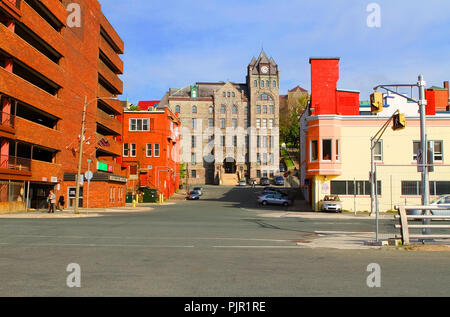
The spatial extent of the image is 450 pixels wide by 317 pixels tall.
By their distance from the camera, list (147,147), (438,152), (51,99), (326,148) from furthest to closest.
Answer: (147,147), (326,148), (438,152), (51,99)

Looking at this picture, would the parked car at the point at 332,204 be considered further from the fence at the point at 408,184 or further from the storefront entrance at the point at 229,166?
the storefront entrance at the point at 229,166

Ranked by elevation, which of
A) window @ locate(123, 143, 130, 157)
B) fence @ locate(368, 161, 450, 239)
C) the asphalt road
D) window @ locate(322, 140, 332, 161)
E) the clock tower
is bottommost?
the asphalt road

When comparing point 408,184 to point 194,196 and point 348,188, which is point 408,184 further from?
point 194,196

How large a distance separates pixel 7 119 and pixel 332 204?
88.1ft

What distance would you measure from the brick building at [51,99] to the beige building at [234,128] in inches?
1826

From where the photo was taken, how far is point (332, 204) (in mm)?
37875

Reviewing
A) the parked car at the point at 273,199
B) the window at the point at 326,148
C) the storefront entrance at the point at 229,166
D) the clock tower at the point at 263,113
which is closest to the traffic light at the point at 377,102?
the window at the point at 326,148

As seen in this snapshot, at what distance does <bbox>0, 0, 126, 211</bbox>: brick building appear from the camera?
32688 millimetres

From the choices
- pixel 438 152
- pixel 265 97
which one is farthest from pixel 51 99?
pixel 265 97

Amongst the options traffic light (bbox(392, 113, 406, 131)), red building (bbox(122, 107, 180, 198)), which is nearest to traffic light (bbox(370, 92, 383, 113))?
traffic light (bbox(392, 113, 406, 131))

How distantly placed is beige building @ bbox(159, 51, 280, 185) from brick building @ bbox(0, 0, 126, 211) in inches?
1826

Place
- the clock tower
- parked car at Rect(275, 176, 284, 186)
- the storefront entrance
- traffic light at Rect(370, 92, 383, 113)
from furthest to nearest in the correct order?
the storefront entrance, the clock tower, parked car at Rect(275, 176, 284, 186), traffic light at Rect(370, 92, 383, 113)

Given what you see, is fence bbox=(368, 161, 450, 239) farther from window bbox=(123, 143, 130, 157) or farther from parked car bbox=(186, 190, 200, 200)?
window bbox=(123, 143, 130, 157)
